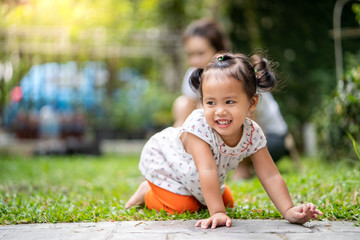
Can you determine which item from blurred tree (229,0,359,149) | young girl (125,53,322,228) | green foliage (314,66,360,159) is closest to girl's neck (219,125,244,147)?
young girl (125,53,322,228)

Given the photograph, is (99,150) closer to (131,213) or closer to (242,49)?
(242,49)

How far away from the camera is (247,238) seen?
1679mm

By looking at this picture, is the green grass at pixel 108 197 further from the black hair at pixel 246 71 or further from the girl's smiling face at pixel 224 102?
the black hair at pixel 246 71

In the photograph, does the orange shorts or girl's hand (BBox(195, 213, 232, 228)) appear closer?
girl's hand (BBox(195, 213, 232, 228))

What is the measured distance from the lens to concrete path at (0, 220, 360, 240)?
1.71m

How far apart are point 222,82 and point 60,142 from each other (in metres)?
5.32

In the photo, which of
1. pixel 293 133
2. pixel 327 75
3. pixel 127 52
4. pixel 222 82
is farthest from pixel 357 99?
pixel 127 52

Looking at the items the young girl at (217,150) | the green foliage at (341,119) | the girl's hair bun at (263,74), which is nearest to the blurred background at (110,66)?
the green foliage at (341,119)

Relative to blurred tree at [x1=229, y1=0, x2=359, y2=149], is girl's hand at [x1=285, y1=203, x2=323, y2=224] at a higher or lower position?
lower

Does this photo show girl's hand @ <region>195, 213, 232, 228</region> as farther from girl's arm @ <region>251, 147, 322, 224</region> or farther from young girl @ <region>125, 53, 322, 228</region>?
girl's arm @ <region>251, 147, 322, 224</region>

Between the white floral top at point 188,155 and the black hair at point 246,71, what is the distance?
0.65 ft

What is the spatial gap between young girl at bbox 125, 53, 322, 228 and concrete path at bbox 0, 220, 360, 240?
75 millimetres

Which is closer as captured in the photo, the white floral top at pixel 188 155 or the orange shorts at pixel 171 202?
the white floral top at pixel 188 155

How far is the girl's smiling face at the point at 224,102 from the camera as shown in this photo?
195cm
